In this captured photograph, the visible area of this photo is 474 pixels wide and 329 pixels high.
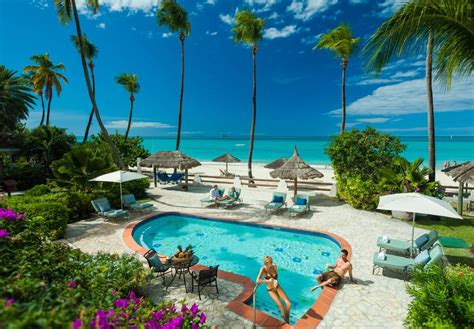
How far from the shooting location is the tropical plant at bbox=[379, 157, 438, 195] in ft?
34.4

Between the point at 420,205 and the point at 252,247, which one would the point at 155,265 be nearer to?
the point at 252,247

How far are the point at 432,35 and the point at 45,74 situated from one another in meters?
40.2

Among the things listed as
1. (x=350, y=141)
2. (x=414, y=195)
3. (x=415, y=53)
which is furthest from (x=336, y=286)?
(x=350, y=141)

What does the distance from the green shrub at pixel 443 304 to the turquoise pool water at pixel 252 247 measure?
2.44 metres

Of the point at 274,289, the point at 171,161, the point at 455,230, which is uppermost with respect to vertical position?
the point at 171,161

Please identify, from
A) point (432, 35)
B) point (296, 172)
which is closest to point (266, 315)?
point (432, 35)

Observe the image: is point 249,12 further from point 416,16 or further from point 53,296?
point 53,296

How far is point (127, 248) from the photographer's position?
8.13 meters

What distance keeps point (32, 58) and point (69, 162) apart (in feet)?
93.3

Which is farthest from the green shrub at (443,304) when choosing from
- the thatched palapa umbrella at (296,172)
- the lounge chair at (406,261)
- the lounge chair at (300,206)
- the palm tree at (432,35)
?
the thatched palapa umbrella at (296,172)

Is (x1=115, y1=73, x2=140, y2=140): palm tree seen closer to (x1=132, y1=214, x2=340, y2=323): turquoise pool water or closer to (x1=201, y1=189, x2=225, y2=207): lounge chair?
(x1=201, y1=189, x2=225, y2=207): lounge chair

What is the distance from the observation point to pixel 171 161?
59.3 ft

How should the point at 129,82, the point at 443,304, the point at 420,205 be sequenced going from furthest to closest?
the point at 129,82 < the point at 420,205 < the point at 443,304

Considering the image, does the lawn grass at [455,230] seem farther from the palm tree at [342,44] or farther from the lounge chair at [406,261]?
the palm tree at [342,44]
